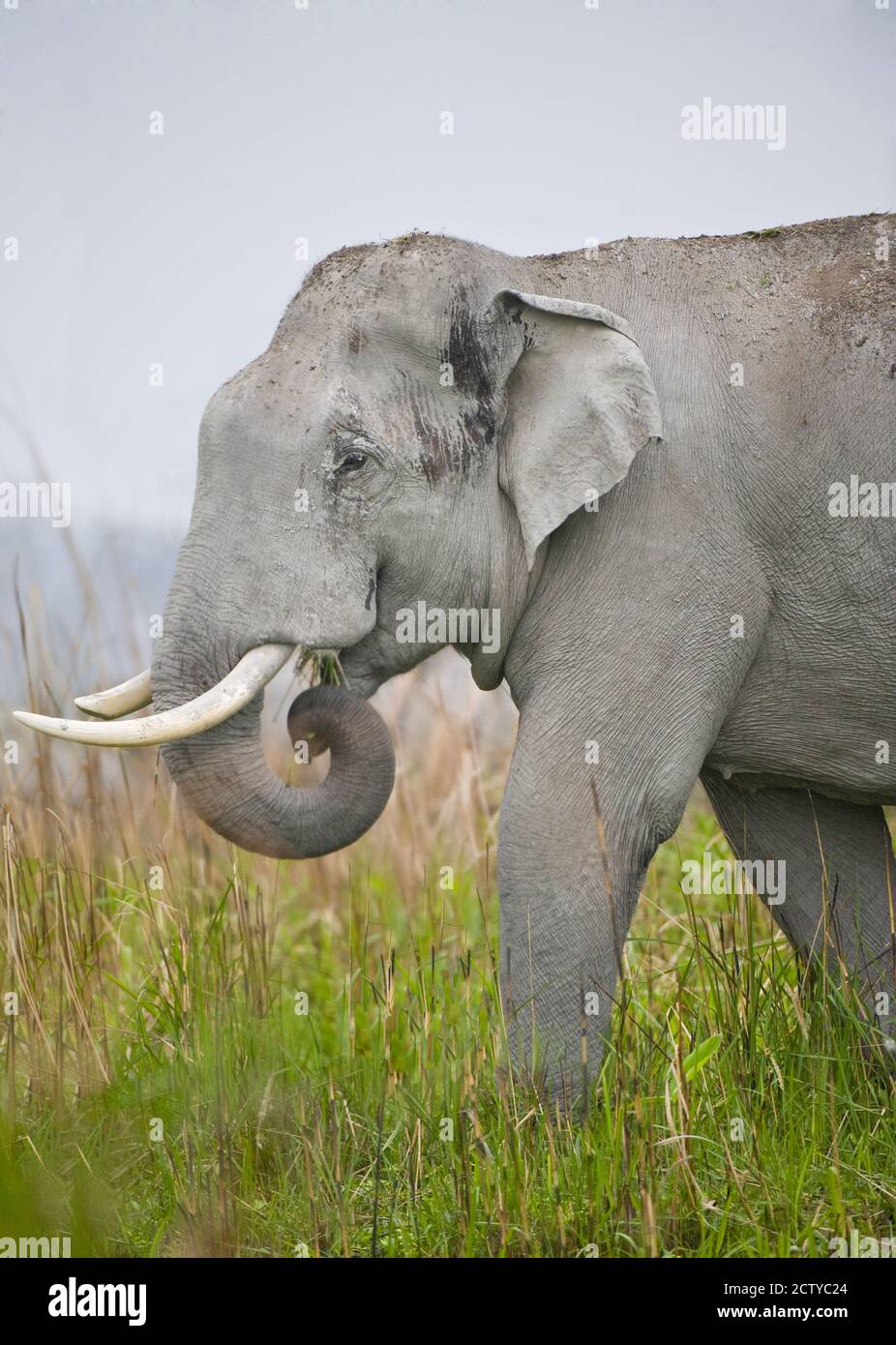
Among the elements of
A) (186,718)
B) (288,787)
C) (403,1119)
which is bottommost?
(403,1119)

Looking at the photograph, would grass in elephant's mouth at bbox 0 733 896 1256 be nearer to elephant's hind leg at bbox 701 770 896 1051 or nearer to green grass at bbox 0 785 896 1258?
green grass at bbox 0 785 896 1258

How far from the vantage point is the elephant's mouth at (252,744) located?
3.15 metres

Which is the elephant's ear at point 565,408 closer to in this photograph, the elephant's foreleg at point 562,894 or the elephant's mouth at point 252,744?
the elephant's foreleg at point 562,894

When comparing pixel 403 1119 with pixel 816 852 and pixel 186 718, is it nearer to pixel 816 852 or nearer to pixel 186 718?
pixel 186 718

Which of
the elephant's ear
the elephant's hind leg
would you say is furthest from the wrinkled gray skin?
the elephant's hind leg

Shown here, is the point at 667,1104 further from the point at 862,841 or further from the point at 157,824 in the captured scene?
the point at 157,824

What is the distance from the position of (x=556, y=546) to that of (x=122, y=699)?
113 cm

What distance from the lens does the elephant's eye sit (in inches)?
128

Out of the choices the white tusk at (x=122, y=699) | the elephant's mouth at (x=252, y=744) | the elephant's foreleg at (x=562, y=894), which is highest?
the white tusk at (x=122, y=699)

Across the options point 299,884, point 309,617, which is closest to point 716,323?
point 309,617

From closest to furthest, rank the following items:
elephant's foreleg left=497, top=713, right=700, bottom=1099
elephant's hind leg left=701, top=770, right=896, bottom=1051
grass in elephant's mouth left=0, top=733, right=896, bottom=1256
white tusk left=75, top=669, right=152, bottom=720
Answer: grass in elephant's mouth left=0, top=733, right=896, bottom=1256 < elephant's foreleg left=497, top=713, right=700, bottom=1099 < white tusk left=75, top=669, right=152, bottom=720 < elephant's hind leg left=701, top=770, right=896, bottom=1051

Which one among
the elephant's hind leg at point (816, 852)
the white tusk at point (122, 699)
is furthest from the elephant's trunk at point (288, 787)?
the elephant's hind leg at point (816, 852)

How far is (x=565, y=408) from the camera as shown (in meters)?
3.36

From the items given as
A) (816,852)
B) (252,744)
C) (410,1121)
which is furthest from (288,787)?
(816,852)
